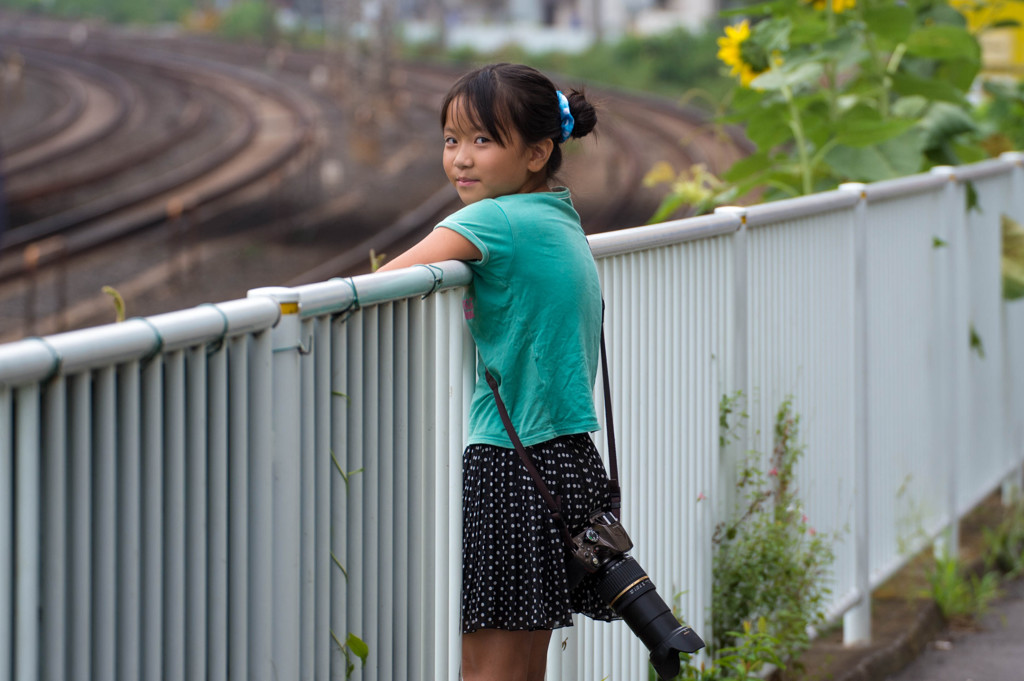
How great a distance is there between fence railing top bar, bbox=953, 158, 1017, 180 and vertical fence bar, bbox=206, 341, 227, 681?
390cm

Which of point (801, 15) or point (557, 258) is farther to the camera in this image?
point (801, 15)

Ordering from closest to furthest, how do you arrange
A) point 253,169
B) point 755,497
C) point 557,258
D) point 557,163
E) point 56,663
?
point 56,663 < point 557,258 < point 557,163 < point 755,497 < point 253,169

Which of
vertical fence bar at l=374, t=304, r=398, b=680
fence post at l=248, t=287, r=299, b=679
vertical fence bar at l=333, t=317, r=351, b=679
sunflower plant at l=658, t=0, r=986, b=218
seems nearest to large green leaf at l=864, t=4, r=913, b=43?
sunflower plant at l=658, t=0, r=986, b=218

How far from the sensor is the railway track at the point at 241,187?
1623cm

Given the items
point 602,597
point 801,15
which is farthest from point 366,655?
point 801,15

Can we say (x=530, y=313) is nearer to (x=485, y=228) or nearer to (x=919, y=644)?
(x=485, y=228)

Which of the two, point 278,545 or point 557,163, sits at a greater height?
point 557,163

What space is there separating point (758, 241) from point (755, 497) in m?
0.72

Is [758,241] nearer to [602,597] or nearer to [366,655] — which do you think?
[602,597]

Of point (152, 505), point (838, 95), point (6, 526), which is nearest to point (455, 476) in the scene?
point (152, 505)

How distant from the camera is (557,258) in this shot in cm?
221

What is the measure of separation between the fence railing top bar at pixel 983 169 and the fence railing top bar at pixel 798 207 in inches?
45.3

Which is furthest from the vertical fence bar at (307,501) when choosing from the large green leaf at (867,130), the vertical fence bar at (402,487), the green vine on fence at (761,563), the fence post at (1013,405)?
the fence post at (1013,405)

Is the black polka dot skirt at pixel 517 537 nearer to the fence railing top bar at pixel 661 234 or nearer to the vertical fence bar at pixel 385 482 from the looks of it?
the vertical fence bar at pixel 385 482
